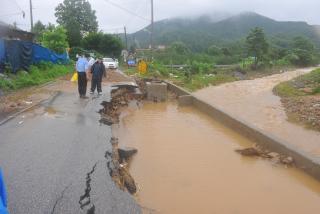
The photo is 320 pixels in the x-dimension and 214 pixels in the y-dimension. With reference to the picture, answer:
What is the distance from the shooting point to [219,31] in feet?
312

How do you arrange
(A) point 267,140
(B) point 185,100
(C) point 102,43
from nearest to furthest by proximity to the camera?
1. (A) point 267,140
2. (B) point 185,100
3. (C) point 102,43

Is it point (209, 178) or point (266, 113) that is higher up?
point (266, 113)

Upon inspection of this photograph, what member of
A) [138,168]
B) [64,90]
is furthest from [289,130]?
[64,90]

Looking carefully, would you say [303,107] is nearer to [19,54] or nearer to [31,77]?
[31,77]

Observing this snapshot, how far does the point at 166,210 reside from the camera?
666cm

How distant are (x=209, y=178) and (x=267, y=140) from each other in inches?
105

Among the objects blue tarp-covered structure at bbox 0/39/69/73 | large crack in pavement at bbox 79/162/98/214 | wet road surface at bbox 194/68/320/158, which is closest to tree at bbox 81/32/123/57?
blue tarp-covered structure at bbox 0/39/69/73

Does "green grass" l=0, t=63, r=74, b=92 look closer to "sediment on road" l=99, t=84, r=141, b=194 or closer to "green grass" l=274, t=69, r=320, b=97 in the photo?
"sediment on road" l=99, t=84, r=141, b=194

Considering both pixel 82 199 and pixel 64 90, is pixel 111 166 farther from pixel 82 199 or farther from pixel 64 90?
pixel 64 90

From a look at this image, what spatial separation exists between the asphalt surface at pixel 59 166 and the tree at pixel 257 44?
3289 centimetres

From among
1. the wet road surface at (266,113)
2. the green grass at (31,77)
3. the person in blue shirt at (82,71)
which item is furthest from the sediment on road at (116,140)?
the green grass at (31,77)

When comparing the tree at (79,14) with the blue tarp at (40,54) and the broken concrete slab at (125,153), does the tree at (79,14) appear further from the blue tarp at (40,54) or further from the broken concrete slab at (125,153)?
the broken concrete slab at (125,153)

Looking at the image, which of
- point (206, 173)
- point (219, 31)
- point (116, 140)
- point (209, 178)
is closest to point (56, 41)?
point (116, 140)

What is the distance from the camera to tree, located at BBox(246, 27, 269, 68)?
42.1 metres
